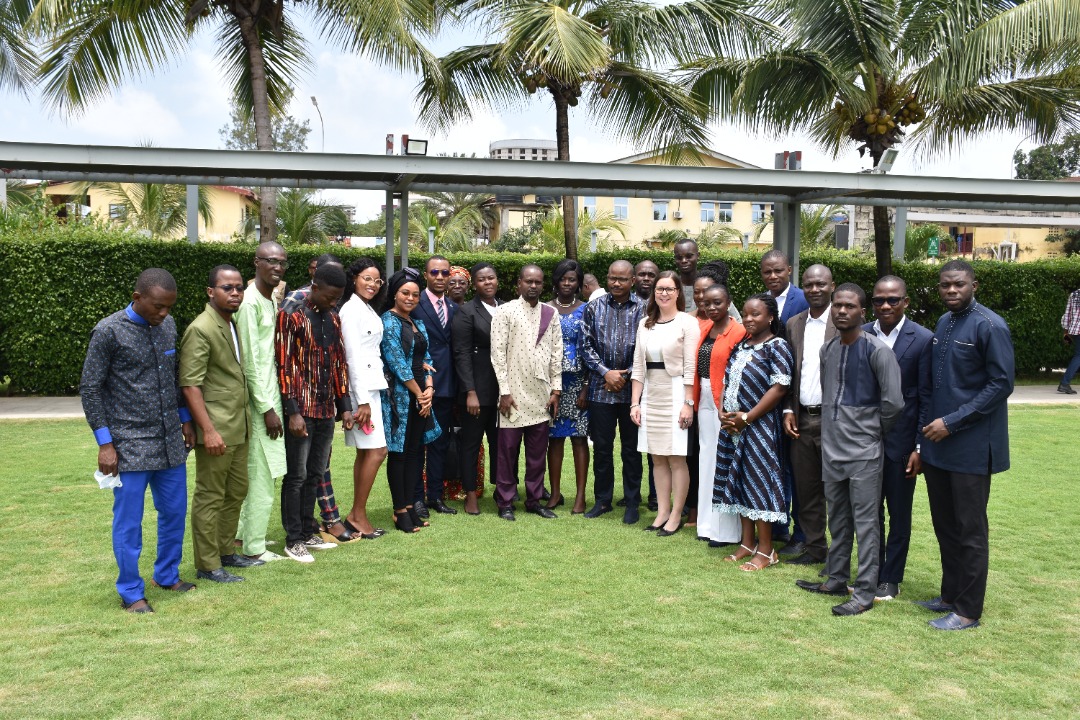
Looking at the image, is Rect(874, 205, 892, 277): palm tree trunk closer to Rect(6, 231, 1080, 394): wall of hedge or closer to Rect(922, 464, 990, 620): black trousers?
Rect(6, 231, 1080, 394): wall of hedge

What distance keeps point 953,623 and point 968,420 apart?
3.60 feet

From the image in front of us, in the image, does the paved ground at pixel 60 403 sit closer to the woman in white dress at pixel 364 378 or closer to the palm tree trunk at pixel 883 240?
the palm tree trunk at pixel 883 240

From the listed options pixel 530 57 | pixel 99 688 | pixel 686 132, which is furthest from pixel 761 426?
pixel 686 132

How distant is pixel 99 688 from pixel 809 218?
28.4m

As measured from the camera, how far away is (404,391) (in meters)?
6.83

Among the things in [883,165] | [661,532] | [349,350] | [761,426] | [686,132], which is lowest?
[661,532]

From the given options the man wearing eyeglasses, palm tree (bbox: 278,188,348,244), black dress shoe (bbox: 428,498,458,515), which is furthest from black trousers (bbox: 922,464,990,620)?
palm tree (bbox: 278,188,348,244)

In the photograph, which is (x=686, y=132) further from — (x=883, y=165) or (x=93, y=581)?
(x=93, y=581)

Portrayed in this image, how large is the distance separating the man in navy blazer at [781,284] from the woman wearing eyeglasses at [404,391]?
101 inches

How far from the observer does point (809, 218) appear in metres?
29.6

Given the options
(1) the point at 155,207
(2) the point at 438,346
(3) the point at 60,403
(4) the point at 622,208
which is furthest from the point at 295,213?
(4) the point at 622,208

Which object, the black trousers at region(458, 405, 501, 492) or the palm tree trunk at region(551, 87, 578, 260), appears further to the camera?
the palm tree trunk at region(551, 87, 578, 260)

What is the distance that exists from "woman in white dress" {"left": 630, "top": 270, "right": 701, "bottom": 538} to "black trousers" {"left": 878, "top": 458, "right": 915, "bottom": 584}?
1.59 metres

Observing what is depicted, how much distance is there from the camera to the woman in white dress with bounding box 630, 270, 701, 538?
6.63m
